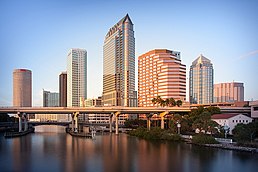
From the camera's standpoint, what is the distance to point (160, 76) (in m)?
168

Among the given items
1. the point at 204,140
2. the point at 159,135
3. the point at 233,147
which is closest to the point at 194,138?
the point at 204,140

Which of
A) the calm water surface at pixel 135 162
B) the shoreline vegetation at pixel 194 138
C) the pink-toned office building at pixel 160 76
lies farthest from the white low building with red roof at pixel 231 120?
the pink-toned office building at pixel 160 76

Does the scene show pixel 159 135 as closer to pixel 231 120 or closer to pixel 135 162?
pixel 231 120

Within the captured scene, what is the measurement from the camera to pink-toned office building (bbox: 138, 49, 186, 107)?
6358 inches

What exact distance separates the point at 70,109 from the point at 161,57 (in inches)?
3306

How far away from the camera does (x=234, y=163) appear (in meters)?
40.5

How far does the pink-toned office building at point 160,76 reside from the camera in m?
162

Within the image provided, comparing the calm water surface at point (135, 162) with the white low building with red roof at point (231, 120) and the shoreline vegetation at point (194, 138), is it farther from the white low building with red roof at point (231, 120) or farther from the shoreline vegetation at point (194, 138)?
the white low building with red roof at point (231, 120)

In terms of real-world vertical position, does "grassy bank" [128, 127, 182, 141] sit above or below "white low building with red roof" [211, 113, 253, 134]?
below

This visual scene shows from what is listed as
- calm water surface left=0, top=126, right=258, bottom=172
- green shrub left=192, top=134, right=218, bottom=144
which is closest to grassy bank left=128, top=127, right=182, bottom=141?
green shrub left=192, top=134, right=218, bottom=144

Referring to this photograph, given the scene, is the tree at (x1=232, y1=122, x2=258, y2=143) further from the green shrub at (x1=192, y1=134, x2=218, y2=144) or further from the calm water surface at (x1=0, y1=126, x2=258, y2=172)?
the calm water surface at (x1=0, y1=126, x2=258, y2=172)

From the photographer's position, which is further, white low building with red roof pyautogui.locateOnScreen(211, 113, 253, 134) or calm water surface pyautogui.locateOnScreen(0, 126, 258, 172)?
white low building with red roof pyautogui.locateOnScreen(211, 113, 253, 134)

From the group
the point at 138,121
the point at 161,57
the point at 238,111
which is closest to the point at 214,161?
the point at 238,111

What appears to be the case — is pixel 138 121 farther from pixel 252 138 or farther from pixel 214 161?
pixel 214 161
